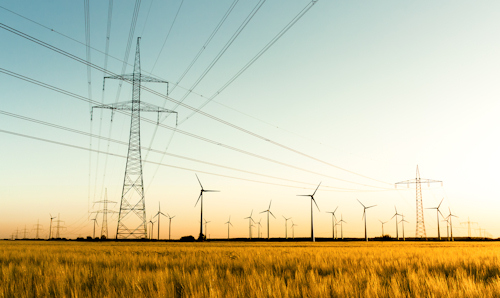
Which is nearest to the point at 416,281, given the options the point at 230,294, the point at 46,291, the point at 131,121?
the point at 230,294

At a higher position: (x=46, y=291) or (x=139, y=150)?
(x=139, y=150)

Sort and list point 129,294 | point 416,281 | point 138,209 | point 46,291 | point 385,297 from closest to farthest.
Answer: point 385,297 → point 129,294 → point 46,291 → point 416,281 → point 138,209

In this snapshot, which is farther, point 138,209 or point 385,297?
point 138,209

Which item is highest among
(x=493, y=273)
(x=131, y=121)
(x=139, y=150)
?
(x=131, y=121)

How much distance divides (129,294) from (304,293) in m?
3.63

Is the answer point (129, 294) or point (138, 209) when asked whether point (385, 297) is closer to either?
point (129, 294)

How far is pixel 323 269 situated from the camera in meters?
15.9

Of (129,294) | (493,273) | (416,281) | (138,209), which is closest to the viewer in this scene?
(129,294)

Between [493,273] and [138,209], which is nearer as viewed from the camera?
[493,273]

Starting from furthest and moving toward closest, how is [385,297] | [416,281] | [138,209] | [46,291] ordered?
[138,209], [416,281], [46,291], [385,297]

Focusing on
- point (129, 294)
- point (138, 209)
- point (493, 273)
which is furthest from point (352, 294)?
point (138, 209)

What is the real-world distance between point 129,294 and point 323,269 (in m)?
9.00

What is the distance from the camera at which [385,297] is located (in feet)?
26.9

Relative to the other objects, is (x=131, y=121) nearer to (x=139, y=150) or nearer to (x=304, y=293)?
(x=139, y=150)
